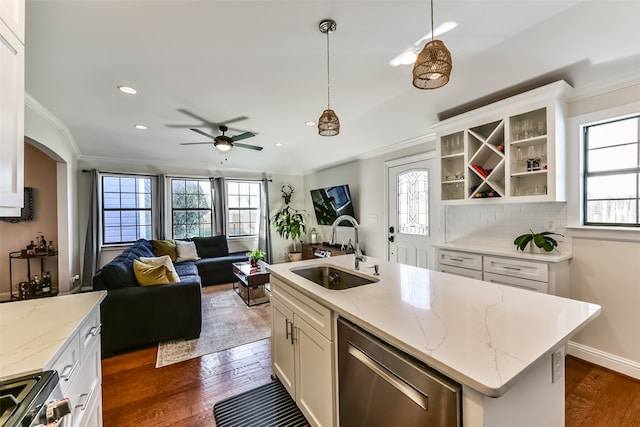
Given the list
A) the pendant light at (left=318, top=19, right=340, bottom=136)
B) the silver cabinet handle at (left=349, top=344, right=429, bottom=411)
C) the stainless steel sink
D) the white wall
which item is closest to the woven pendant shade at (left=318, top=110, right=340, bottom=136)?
the pendant light at (left=318, top=19, right=340, bottom=136)

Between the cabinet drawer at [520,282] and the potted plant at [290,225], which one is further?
the potted plant at [290,225]

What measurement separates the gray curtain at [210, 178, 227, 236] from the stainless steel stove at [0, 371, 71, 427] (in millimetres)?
5472

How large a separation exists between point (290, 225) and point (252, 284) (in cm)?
280

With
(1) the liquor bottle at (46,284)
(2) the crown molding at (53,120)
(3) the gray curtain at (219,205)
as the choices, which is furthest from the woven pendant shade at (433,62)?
(1) the liquor bottle at (46,284)

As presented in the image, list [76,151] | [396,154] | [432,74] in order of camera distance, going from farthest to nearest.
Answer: [76,151], [396,154], [432,74]

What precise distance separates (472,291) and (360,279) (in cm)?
73

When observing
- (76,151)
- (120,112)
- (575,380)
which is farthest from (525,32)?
(76,151)

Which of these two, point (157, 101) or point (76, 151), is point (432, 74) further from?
point (76, 151)

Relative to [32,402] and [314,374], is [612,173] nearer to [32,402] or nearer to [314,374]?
[314,374]

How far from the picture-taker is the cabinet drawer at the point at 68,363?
1.01 metres

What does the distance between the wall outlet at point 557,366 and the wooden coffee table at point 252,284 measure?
132 inches

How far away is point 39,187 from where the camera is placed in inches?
176

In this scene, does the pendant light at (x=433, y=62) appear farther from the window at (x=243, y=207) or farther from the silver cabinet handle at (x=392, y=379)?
the window at (x=243, y=207)

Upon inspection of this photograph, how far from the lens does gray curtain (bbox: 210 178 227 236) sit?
610cm
